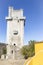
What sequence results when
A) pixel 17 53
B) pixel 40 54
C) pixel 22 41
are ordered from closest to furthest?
pixel 40 54 < pixel 17 53 < pixel 22 41

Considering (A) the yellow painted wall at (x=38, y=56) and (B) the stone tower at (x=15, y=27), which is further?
(B) the stone tower at (x=15, y=27)

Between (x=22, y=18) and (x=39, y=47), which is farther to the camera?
(x=22, y=18)

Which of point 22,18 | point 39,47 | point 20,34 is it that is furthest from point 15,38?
point 39,47

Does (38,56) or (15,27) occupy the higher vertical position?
(15,27)

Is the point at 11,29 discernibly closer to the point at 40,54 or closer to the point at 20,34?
the point at 20,34

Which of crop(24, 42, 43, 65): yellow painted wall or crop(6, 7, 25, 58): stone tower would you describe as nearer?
crop(24, 42, 43, 65): yellow painted wall

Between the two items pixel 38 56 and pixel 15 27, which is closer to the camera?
pixel 38 56

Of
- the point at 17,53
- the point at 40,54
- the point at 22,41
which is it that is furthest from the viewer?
the point at 22,41

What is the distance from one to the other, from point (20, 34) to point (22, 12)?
5.99 metres

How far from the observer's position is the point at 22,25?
53375 mm

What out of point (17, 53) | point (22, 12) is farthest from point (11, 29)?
point (17, 53)

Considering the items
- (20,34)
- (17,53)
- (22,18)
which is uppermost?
(22,18)

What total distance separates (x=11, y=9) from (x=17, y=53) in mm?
15966

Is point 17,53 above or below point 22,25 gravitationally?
below
